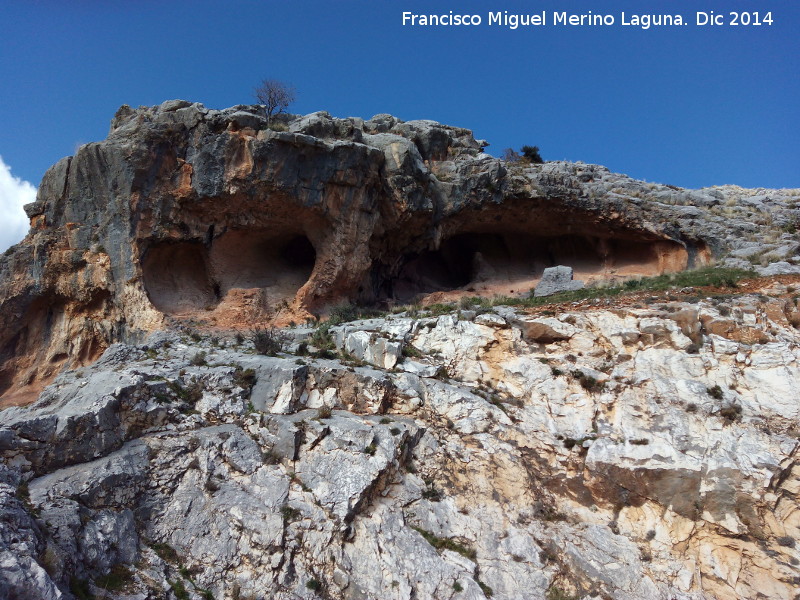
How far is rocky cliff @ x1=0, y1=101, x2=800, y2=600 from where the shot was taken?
9188 millimetres

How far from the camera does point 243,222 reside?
17.2 m

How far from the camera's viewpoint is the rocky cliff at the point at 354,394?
919cm

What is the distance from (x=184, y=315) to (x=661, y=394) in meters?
13.0

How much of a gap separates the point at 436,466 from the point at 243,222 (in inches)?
402

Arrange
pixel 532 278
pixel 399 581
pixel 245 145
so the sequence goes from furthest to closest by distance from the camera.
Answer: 1. pixel 532 278
2. pixel 245 145
3. pixel 399 581

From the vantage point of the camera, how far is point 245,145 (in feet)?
52.7

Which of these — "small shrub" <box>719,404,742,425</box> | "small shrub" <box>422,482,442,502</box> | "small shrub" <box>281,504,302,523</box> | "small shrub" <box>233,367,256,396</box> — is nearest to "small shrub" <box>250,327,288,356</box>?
"small shrub" <box>233,367,256,396</box>

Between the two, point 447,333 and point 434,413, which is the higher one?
point 447,333

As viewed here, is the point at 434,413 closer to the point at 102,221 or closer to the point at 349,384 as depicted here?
the point at 349,384

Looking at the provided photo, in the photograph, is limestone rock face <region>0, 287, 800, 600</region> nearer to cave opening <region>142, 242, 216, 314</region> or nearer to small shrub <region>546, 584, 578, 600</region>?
small shrub <region>546, 584, 578, 600</region>

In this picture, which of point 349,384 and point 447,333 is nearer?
point 349,384

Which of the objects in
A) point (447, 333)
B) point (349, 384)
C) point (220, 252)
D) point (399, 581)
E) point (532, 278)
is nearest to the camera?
point (399, 581)

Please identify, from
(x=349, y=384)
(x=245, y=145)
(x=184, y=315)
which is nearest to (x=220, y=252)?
(x=184, y=315)

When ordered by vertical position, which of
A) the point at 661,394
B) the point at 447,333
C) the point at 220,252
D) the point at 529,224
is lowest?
the point at 661,394
